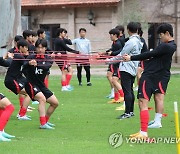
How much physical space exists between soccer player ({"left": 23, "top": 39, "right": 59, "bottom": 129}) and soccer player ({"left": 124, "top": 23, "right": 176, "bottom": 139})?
186 centimetres

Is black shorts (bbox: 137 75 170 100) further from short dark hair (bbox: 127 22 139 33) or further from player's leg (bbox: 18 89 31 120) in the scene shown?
player's leg (bbox: 18 89 31 120)

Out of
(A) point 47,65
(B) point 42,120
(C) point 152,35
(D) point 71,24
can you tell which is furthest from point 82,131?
(D) point 71,24

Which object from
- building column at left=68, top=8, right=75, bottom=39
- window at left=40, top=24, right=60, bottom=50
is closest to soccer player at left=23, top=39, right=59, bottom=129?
building column at left=68, top=8, right=75, bottom=39

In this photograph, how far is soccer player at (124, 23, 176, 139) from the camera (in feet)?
33.3

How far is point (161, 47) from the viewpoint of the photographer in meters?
10.3

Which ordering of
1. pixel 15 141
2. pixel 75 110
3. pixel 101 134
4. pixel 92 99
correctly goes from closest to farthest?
pixel 15 141 → pixel 101 134 → pixel 75 110 → pixel 92 99

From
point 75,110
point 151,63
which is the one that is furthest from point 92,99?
point 151,63

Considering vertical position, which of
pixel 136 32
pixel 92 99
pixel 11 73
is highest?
pixel 136 32

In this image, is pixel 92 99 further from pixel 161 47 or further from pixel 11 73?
pixel 161 47

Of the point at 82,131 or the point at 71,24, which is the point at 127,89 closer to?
the point at 82,131

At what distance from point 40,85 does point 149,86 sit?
7.25 ft

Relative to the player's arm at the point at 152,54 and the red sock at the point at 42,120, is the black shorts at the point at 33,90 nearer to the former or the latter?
the red sock at the point at 42,120

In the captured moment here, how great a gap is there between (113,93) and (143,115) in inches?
245

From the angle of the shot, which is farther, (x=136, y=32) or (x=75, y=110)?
(x=75, y=110)
